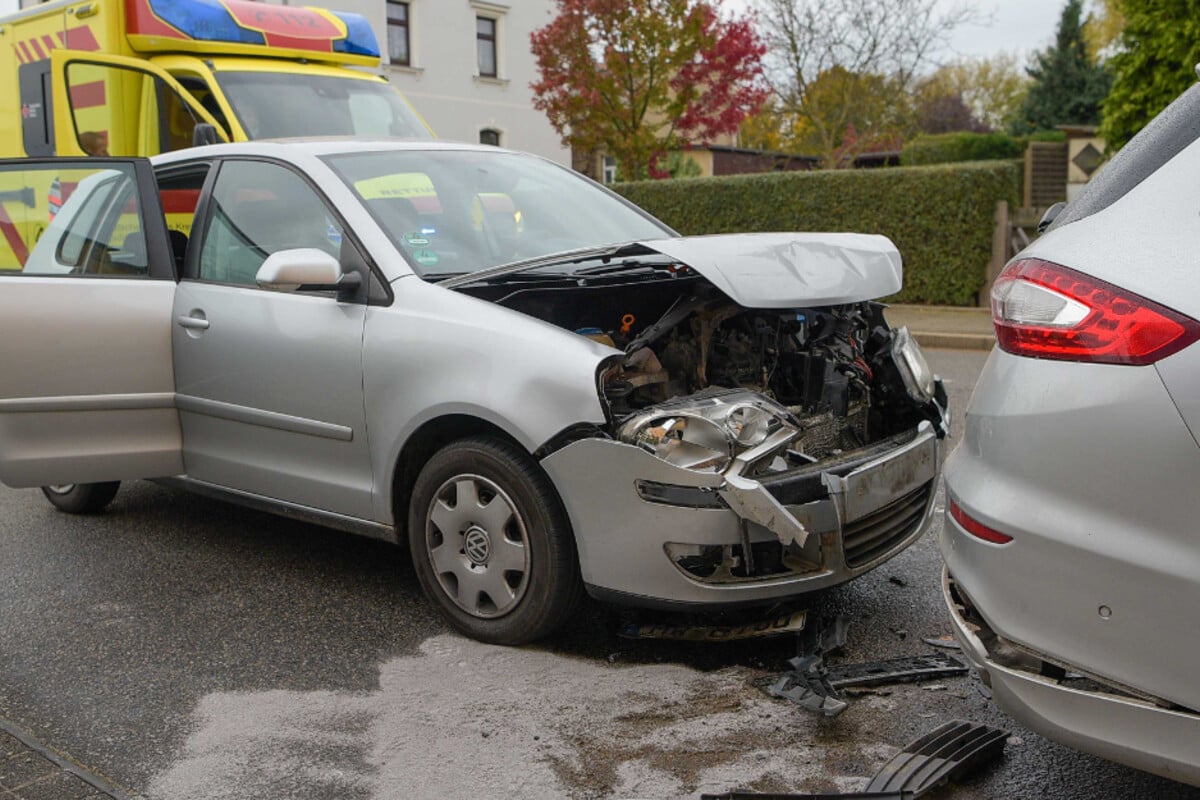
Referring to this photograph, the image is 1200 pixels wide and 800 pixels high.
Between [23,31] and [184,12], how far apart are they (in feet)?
8.85

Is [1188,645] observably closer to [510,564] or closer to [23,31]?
[510,564]

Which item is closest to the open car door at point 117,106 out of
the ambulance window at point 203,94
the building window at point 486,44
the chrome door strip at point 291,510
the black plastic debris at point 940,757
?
the ambulance window at point 203,94

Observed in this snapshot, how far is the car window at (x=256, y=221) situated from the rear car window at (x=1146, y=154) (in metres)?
2.76

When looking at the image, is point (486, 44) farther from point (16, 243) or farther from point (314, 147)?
point (314, 147)

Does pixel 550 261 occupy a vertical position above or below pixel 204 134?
below

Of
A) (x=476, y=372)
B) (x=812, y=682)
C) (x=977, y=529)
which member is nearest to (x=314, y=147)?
(x=476, y=372)

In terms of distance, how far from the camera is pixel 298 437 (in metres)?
4.49

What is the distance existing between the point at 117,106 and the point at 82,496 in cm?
518

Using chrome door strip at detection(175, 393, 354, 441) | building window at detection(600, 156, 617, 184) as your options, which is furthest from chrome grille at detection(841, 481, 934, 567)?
building window at detection(600, 156, 617, 184)

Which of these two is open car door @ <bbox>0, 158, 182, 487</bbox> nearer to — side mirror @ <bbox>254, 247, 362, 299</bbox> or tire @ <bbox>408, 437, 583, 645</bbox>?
side mirror @ <bbox>254, 247, 362, 299</bbox>

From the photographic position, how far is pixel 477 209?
471 centimetres

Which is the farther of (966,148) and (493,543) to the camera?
(966,148)

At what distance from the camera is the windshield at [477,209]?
445cm

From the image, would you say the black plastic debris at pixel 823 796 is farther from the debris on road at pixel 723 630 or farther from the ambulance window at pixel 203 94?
the ambulance window at pixel 203 94
